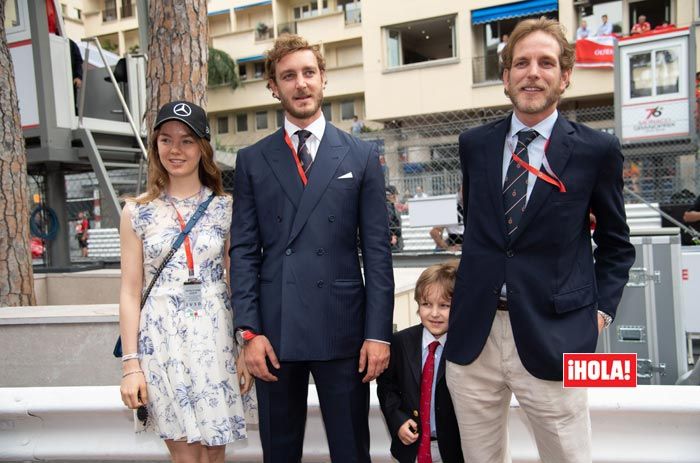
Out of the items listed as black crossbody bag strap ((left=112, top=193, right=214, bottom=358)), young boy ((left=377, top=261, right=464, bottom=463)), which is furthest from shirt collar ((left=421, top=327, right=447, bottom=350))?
black crossbody bag strap ((left=112, top=193, right=214, bottom=358))

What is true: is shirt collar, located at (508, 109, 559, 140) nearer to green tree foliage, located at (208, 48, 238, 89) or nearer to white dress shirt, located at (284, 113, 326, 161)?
white dress shirt, located at (284, 113, 326, 161)

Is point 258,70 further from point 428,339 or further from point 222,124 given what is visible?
point 428,339

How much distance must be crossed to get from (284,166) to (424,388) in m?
1.10

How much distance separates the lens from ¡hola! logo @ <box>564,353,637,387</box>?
1.97 metres

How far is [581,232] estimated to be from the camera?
6.93 ft

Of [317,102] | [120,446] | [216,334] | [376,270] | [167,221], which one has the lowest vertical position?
[120,446]

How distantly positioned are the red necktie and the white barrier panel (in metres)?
0.36

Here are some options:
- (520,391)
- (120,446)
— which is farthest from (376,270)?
(120,446)

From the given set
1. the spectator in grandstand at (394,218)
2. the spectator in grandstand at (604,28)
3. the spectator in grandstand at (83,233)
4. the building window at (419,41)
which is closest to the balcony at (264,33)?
the building window at (419,41)

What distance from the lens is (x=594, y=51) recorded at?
2000cm

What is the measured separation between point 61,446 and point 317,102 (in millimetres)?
2303

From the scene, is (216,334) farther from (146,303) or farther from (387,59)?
(387,59)

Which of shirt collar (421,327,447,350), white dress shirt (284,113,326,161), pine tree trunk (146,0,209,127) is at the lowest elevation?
shirt collar (421,327,447,350)

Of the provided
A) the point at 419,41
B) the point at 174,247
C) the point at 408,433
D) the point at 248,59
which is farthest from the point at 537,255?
the point at 248,59
